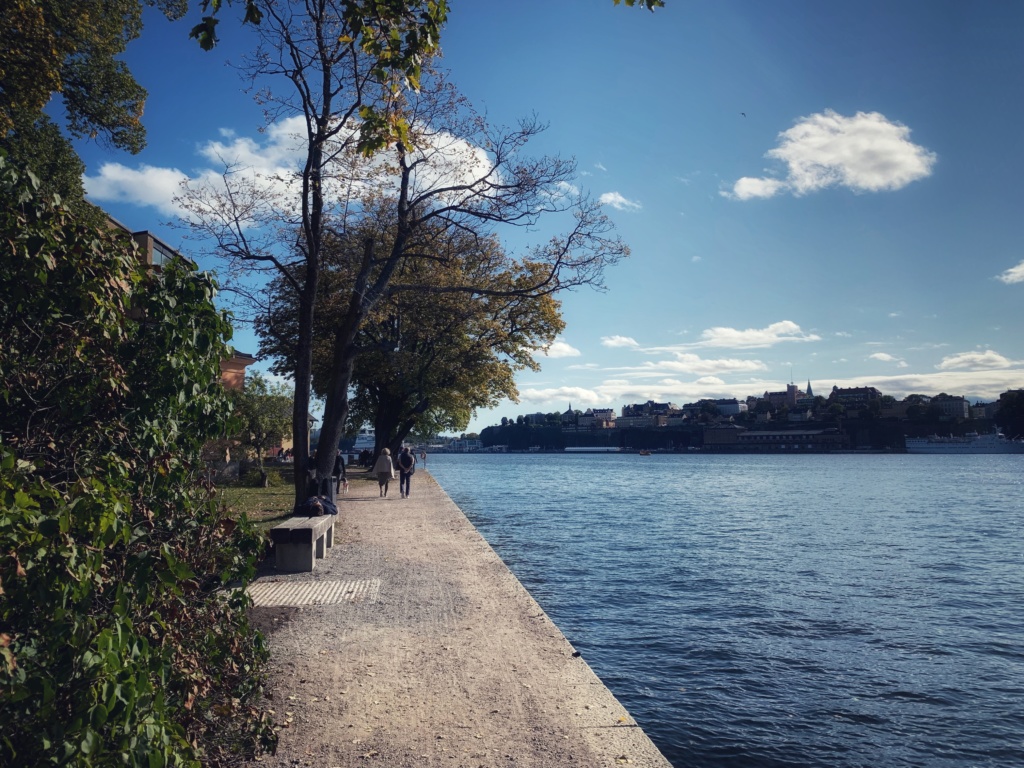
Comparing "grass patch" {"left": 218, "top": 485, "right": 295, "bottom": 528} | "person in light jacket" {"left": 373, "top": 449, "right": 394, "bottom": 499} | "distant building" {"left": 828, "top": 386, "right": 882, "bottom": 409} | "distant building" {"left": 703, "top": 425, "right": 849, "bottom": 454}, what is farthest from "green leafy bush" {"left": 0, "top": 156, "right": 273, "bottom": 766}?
"distant building" {"left": 828, "top": 386, "right": 882, "bottom": 409}

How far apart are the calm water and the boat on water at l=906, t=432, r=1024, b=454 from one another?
12974cm

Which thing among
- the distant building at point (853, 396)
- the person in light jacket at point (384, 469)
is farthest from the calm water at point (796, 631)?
the distant building at point (853, 396)

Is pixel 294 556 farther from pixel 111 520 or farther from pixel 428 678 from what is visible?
pixel 111 520

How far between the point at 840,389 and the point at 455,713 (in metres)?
204

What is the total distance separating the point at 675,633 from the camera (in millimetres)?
10523

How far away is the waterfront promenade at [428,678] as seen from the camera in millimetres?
4688

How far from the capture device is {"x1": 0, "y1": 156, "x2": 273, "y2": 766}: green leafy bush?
259 cm

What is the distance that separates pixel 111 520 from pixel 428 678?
391 centimetres

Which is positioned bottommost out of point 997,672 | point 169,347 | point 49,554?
point 997,672

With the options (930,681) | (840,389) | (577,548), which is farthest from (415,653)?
(840,389)

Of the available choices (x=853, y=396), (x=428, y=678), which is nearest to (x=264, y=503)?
(x=428, y=678)

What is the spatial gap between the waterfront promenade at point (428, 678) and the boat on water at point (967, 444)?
150077 mm

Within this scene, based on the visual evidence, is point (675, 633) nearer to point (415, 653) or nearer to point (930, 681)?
point (930, 681)

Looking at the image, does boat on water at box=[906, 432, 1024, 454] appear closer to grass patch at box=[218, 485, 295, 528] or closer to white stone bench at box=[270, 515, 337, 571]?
grass patch at box=[218, 485, 295, 528]
